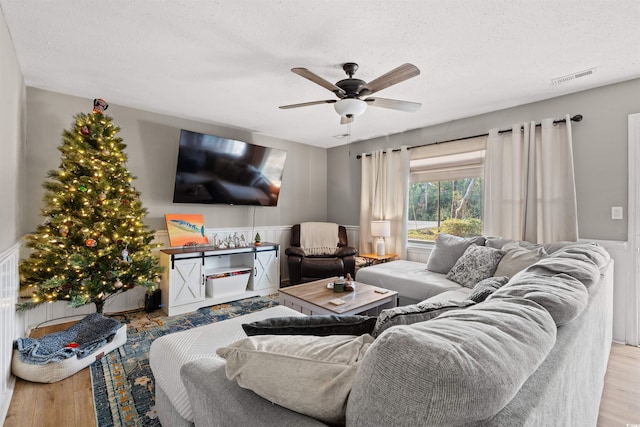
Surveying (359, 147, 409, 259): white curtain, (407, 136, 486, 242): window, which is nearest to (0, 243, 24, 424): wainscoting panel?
(359, 147, 409, 259): white curtain

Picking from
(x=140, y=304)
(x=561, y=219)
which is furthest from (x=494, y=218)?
(x=140, y=304)

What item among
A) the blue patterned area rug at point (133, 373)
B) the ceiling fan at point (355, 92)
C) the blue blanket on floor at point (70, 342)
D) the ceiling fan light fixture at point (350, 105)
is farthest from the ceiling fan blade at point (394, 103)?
the blue blanket on floor at point (70, 342)

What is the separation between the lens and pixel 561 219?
3061 millimetres

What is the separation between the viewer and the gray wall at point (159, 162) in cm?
303

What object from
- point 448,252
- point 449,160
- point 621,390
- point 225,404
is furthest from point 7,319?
point 449,160

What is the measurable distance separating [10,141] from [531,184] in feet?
15.7

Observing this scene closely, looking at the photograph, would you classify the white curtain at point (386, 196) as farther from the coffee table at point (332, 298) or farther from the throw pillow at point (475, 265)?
the coffee table at point (332, 298)

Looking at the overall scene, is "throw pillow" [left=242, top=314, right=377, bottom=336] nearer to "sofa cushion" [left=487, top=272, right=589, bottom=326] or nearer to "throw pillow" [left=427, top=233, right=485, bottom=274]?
"sofa cushion" [left=487, top=272, right=589, bottom=326]

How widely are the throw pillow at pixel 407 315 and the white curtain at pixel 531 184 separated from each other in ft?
9.05

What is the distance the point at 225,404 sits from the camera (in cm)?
86

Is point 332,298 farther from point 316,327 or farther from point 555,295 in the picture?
point 555,295

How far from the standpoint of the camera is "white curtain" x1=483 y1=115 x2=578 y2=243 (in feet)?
9.98

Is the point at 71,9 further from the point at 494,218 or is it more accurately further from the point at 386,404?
the point at 494,218

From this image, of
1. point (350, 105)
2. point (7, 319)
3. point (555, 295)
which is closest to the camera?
point (555, 295)
